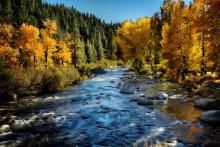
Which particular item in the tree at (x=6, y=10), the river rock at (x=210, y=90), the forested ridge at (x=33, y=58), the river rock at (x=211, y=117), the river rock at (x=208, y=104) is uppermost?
the tree at (x=6, y=10)

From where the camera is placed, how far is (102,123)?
19.7m

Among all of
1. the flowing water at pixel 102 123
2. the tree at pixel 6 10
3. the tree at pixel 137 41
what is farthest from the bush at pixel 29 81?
the tree at pixel 6 10

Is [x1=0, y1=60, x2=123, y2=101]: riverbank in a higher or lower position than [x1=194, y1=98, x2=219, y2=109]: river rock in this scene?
higher

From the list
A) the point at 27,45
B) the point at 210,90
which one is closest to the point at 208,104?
the point at 210,90

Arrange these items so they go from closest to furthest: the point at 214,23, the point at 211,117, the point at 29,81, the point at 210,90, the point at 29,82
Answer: the point at 211,117
the point at 214,23
the point at 210,90
the point at 29,81
the point at 29,82

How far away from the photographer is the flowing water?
15.6 m

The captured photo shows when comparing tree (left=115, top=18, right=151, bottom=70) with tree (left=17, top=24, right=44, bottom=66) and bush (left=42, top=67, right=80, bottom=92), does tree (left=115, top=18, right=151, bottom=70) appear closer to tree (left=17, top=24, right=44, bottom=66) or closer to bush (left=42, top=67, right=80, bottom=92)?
tree (left=17, top=24, right=44, bottom=66)

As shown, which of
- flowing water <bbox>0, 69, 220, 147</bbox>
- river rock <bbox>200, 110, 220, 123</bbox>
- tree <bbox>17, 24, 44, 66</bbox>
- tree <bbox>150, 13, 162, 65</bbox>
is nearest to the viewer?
flowing water <bbox>0, 69, 220, 147</bbox>

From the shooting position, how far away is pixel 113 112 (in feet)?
74.9

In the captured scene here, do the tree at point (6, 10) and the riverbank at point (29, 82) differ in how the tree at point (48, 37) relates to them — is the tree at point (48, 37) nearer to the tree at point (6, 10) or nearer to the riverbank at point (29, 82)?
the riverbank at point (29, 82)

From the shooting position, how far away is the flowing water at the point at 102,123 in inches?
614

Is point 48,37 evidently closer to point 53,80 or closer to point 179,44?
point 53,80

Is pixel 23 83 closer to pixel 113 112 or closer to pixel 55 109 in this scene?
pixel 55 109

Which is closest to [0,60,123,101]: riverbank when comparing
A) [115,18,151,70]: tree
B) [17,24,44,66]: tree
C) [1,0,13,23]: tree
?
[17,24,44,66]: tree
